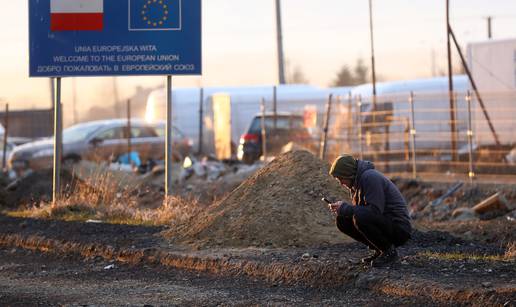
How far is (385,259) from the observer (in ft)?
29.7

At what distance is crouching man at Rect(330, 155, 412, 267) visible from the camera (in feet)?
28.8

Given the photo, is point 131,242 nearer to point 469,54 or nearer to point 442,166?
point 442,166

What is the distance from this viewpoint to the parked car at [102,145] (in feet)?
91.9

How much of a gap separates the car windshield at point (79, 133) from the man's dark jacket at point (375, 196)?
799 inches

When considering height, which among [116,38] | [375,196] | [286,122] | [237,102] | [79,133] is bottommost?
[375,196]

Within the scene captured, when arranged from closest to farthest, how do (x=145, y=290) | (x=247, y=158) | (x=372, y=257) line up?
(x=372, y=257)
(x=145, y=290)
(x=247, y=158)

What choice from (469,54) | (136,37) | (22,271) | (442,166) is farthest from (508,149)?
(22,271)

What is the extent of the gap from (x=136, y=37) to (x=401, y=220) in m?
7.19

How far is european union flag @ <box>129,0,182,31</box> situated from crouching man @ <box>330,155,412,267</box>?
6.71m

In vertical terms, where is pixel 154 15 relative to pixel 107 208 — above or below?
above

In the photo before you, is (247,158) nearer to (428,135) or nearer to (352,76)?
(428,135)

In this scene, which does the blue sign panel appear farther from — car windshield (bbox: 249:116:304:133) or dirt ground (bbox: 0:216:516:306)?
car windshield (bbox: 249:116:304:133)

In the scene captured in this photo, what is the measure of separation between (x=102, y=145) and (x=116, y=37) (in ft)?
43.9

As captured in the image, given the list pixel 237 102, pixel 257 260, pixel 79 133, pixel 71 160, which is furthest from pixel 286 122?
pixel 257 260
